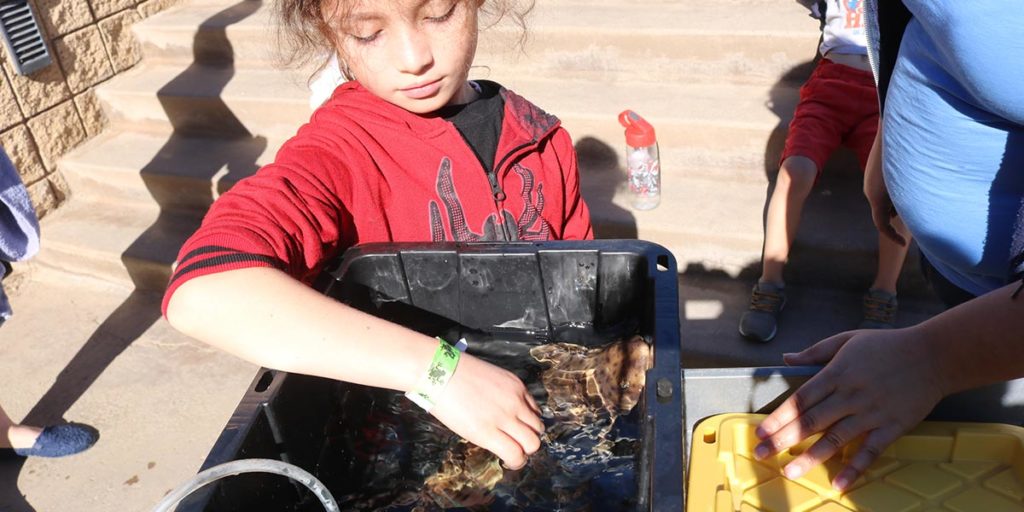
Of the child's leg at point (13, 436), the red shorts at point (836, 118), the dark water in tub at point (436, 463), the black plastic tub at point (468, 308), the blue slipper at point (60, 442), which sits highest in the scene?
the black plastic tub at point (468, 308)

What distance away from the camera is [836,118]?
2.73 meters

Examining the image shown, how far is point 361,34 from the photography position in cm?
123

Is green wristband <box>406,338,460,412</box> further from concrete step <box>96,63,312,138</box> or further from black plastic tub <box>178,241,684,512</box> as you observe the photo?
concrete step <box>96,63,312,138</box>

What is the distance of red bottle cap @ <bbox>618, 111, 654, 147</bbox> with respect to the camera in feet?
9.84

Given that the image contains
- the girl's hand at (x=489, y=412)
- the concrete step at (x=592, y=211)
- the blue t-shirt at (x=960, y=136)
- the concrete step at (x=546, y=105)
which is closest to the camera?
the blue t-shirt at (x=960, y=136)

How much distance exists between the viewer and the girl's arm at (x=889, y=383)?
905 millimetres

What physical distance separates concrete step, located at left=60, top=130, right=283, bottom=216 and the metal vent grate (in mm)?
542

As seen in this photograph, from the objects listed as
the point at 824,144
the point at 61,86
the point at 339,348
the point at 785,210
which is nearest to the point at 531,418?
the point at 339,348

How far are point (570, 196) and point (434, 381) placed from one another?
0.78m

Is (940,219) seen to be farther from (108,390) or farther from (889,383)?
(108,390)

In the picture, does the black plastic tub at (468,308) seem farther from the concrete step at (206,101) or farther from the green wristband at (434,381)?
the concrete step at (206,101)

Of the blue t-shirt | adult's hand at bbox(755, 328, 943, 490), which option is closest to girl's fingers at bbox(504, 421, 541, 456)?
adult's hand at bbox(755, 328, 943, 490)

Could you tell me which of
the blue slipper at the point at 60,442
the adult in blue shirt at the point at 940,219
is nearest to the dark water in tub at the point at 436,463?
the adult in blue shirt at the point at 940,219

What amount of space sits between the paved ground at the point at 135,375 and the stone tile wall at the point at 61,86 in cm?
72
